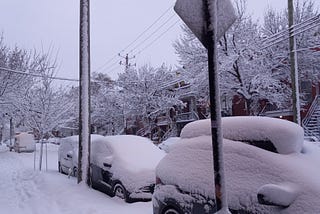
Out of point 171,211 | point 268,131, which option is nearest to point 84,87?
point 171,211

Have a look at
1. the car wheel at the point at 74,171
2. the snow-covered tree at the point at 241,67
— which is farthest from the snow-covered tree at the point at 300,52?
the car wheel at the point at 74,171

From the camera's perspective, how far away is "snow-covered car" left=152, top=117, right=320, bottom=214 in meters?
3.71

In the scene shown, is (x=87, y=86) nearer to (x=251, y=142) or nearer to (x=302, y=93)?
(x=251, y=142)

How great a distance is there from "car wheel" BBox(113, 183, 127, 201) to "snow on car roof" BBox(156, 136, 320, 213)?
3069 millimetres

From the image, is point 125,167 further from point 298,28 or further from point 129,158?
point 298,28

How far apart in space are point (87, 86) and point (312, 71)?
2015 centimetres

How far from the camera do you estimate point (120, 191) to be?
862 cm

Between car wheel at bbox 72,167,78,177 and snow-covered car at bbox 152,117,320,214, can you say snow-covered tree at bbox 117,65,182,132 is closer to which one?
car wheel at bbox 72,167,78,177

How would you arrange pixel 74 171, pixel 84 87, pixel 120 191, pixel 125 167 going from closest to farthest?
pixel 120 191 < pixel 125 167 < pixel 84 87 < pixel 74 171

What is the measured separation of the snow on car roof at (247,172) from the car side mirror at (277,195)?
0.07 meters

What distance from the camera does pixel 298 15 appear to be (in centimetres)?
2631

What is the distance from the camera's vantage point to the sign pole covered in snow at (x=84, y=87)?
33.7ft

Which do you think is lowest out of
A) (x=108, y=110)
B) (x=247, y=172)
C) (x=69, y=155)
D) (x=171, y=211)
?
(x=171, y=211)

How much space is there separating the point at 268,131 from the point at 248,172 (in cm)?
62
